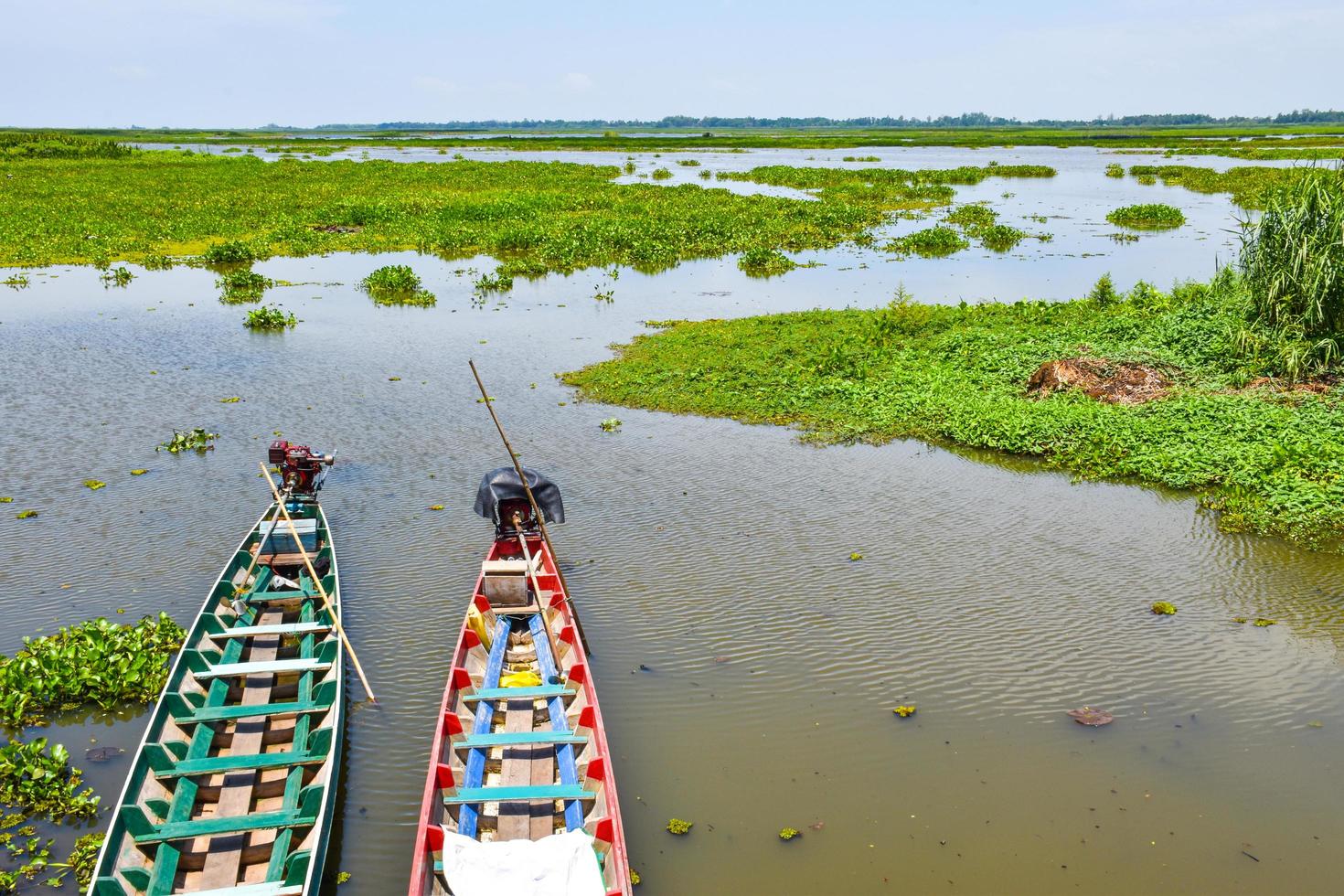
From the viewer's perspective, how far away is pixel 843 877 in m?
→ 7.97

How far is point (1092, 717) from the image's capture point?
9.95m

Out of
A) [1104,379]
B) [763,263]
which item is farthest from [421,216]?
[1104,379]

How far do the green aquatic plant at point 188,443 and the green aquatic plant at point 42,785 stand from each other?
9745 mm

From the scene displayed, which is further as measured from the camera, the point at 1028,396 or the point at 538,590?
the point at 1028,396

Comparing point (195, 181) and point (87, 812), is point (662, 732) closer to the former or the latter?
point (87, 812)

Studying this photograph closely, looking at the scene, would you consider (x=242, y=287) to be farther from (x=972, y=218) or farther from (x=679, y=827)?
(x=972, y=218)

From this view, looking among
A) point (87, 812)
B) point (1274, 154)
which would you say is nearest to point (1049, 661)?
point (87, 812)

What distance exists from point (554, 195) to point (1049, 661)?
1911 inches

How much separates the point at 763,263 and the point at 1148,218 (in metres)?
24.8

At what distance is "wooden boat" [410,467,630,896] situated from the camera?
695 centimetres

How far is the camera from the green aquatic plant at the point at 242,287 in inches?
1231

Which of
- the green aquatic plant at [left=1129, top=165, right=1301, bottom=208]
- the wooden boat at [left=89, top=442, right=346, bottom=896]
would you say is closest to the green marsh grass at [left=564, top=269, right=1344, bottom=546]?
the wooden boat at [left=89, top=442, right=346, bottom=896]

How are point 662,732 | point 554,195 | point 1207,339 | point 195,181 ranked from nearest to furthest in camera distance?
point 662,732 < point 1207,339 < point 554,195 < point 195,181

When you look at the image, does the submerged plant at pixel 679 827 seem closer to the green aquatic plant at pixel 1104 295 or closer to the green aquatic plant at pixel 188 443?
the green aquatic plant at pixel 188 443
